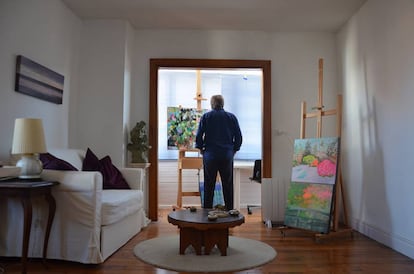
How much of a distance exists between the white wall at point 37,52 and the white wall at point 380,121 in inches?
135

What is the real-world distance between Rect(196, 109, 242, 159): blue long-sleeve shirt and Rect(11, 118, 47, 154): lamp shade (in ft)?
6.42

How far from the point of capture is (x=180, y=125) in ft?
20.3

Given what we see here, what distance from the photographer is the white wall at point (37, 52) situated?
304 cm

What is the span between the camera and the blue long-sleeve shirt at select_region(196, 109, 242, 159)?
4.18 meters

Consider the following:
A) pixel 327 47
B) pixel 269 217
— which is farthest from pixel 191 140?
pixel 327 47

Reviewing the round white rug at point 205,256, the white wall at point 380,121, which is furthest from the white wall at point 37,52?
the white wall at point 380,121

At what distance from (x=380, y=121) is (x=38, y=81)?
11.3 feet

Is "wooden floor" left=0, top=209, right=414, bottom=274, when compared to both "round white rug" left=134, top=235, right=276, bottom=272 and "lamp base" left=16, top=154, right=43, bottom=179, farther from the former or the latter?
"lamp base" left=16, top=154, right=43, bottom=179

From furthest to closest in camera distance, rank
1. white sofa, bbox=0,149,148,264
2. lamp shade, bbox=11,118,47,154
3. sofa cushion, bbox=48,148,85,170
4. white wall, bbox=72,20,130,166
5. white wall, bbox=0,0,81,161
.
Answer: white wall, bbox=72,20,130,166 → sofa cushion, bbox=48,148,85,170 → white wall, bbox=0,0,81,161 → white sofa, bbox=0,149,148,264 → lamp shade, bbox=11,118,47,154

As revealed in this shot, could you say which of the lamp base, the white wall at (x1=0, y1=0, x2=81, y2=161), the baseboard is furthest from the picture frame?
the baseboard

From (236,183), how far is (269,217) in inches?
48.5

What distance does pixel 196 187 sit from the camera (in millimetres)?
6262

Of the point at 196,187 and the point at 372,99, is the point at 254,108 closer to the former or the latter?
the point at 196,187

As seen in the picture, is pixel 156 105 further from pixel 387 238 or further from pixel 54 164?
pixel 387 238
